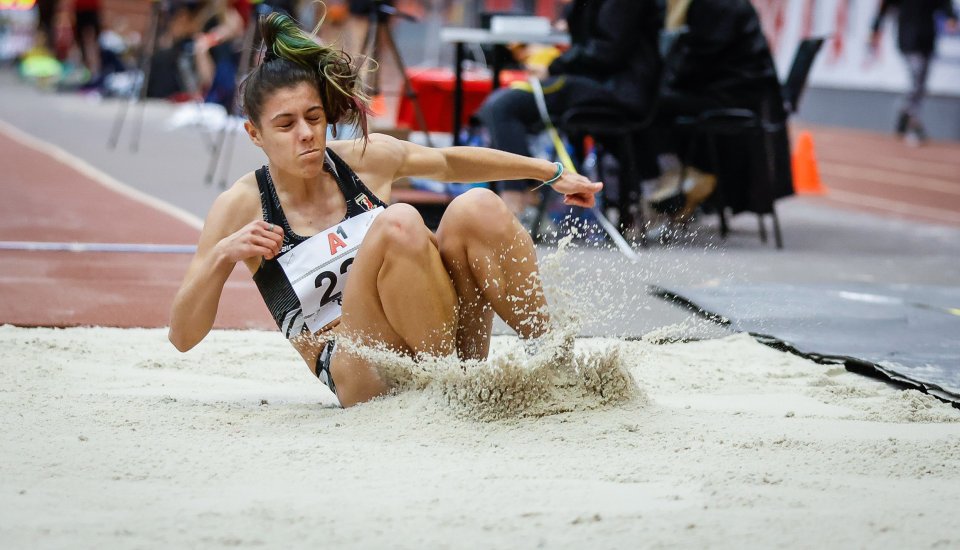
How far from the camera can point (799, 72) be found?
736 cm

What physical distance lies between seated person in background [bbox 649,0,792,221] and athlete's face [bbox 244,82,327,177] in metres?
4.28

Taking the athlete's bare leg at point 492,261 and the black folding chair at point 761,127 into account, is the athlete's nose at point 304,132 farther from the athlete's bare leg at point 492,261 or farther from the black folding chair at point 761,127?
the black folding chair at point 761,127

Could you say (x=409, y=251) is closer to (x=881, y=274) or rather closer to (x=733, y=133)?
(x=881, y=274)

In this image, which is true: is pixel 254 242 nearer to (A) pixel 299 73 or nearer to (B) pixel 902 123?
(A) pixel 299 73

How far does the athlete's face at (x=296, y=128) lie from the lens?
295 cm

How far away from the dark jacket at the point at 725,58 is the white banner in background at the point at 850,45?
25.0 ft

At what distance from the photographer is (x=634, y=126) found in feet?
22.1

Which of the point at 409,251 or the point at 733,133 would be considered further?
the point at 733,133

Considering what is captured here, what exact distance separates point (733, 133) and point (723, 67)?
39cm

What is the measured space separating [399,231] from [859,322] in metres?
2.46

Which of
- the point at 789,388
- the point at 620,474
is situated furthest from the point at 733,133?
the point at 620,474

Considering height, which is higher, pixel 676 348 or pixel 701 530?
pixel 701 530

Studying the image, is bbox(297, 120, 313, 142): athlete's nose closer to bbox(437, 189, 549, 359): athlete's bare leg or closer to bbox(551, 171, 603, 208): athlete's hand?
bbox(437, 189, 549, 359): athlete's bare leg

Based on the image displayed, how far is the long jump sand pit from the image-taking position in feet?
7.32
